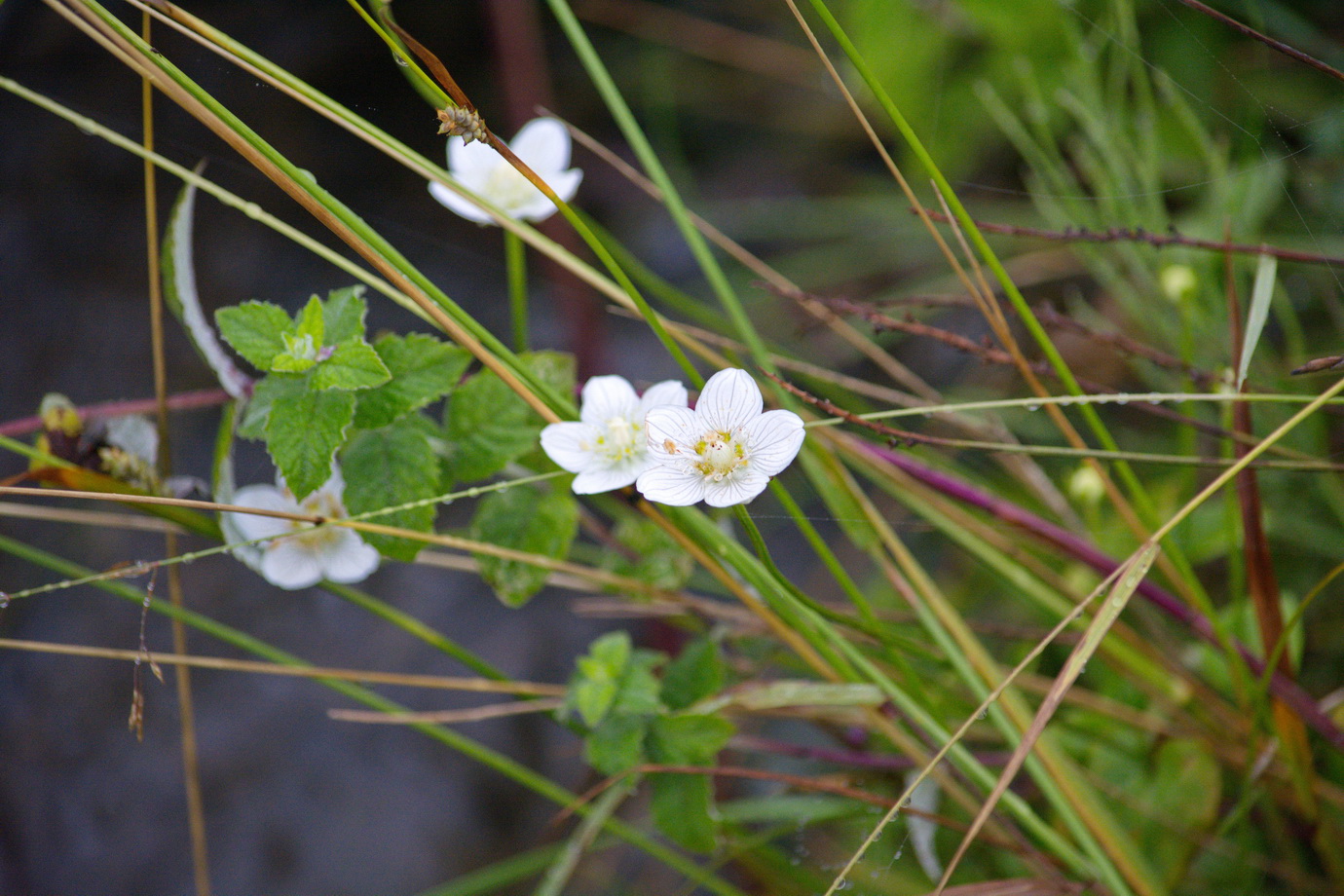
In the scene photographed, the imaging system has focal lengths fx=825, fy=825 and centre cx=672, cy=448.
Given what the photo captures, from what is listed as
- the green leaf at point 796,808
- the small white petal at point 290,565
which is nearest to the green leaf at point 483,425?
the small white petal at point 290,565

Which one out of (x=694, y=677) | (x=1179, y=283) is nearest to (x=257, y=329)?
(x=694, y=677)

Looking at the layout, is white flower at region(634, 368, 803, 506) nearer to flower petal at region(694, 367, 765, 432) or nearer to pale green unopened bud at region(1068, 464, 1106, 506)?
flower petal at region(694, 367, 765, 432)

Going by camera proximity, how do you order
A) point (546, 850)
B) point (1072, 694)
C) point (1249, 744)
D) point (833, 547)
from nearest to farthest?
point (1249, 744)
point (1072, 694)
point (546, 850)
point (833, 547)

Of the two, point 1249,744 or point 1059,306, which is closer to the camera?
point 1249,744

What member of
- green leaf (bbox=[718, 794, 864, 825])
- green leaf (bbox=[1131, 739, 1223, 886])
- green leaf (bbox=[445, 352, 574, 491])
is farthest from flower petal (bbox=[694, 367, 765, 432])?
green leaf (bbox=[1131, 739, 1223, 886])

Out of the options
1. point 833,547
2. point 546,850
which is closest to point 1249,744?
point 833,547

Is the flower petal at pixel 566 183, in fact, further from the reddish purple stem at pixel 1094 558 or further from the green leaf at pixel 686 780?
the green leaf at pixel 686 780

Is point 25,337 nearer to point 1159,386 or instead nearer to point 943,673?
point 943,673
